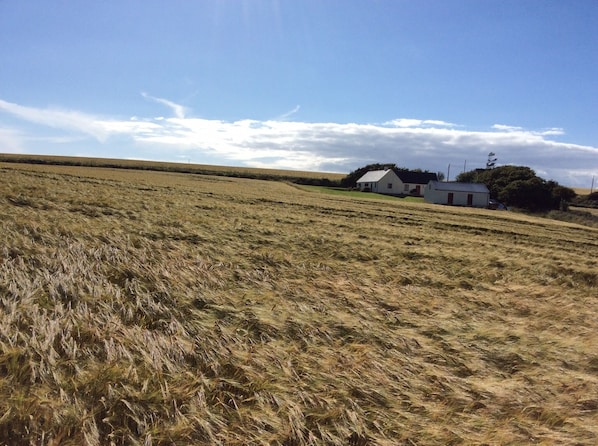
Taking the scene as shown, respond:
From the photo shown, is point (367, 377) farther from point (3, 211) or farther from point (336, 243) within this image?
point (3, 211)

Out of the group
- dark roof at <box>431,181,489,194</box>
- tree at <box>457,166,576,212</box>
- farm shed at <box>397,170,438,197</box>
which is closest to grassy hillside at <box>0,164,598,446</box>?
dark roof at <box>431,181,489,194</box>

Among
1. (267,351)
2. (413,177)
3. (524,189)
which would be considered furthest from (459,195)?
(267,351)

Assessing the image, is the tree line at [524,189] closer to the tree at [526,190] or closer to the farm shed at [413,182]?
the tree at [526,190]

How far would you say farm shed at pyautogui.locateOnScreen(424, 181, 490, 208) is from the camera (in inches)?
2534

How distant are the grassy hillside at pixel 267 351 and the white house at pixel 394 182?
7253cm

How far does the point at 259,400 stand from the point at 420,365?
200 centimetres

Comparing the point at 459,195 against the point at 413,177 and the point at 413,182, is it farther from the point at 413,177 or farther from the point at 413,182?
the point at 413,177

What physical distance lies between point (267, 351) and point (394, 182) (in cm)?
8030

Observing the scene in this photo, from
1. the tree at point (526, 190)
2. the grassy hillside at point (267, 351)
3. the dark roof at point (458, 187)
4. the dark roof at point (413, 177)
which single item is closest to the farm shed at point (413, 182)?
A: the dark roof at point (413, 177)

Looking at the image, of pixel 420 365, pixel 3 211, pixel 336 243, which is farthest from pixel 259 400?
pixel 3 211

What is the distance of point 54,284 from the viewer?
4.87 m

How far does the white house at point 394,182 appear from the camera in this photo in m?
79.4

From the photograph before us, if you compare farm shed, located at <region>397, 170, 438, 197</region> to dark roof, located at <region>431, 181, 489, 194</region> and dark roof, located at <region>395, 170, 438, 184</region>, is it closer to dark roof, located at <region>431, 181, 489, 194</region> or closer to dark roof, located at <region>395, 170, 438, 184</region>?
dark roof, located at <region>395, 170, 438, 184</region>

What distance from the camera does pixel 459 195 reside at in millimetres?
64500
